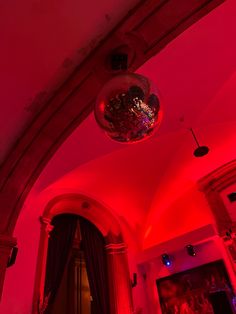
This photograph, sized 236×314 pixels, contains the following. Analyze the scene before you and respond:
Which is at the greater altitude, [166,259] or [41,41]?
[41,41]

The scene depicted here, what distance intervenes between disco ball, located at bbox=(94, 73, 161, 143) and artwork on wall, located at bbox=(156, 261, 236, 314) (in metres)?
4.18

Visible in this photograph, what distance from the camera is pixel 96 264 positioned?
5480mm

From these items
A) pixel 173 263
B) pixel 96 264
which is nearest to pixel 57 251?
pixel 96 264

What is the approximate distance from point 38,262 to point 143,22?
4.02 m

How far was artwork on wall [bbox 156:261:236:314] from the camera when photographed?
15.4ft

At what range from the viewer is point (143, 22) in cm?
243

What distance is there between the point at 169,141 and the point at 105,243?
2.85 metres

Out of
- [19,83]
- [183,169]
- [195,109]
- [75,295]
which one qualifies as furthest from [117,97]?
[75,295]

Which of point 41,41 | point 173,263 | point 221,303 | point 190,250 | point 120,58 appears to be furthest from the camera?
point 173,263

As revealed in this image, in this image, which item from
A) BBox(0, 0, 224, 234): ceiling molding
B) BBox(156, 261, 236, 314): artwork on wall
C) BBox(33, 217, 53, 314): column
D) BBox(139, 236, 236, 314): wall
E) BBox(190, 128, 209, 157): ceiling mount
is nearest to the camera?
BBox(0, 0, 224, 234): ceiling molding

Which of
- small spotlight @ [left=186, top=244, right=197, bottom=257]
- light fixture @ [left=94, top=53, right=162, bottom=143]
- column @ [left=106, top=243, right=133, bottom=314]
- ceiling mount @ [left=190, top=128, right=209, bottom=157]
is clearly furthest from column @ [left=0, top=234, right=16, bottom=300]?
small spotlight @ [left=186, top=244, right=197, bottom=257]

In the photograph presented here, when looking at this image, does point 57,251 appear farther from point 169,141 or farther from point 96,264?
point 169,141

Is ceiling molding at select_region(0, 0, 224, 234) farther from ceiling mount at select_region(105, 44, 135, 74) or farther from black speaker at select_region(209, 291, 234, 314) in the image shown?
black speaker at select_region(209, 291, 234, 314)

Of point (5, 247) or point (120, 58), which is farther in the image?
point (5, 247)
